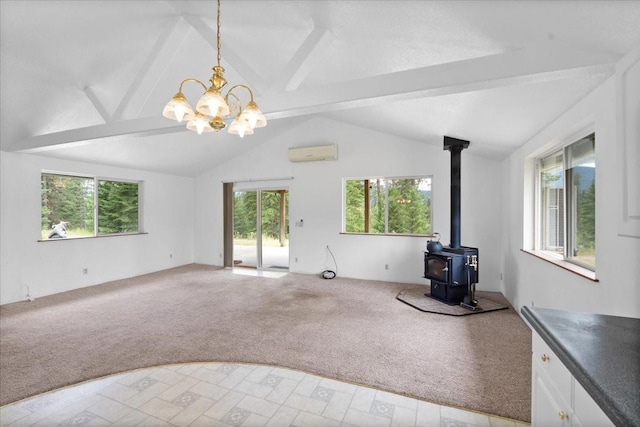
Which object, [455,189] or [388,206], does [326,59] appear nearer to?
[455,189]

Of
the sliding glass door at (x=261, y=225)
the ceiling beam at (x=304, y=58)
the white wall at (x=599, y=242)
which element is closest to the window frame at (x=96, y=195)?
the sliding glass door at (x=261, y=225)

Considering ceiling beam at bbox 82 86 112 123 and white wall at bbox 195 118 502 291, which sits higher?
ceiling beam at bbox 82 86 112 123

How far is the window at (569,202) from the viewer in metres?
2.35

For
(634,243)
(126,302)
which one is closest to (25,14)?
(126,302)

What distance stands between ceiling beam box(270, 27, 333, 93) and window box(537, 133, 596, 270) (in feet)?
7.67

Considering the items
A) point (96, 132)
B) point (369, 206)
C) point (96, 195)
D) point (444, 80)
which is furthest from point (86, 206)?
point (444, 80)

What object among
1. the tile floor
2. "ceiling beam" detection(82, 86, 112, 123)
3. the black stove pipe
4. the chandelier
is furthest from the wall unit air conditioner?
the tile floor

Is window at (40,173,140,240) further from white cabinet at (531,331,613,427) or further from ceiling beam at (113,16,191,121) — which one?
white cabinet at (531,331,613,427)

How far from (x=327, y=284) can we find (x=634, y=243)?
413 cm

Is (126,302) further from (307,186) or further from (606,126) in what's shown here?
(606,126)

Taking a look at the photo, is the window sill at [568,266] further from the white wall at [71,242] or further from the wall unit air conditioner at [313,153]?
the white wall at [71,242]

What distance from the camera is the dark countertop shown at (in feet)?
2.39

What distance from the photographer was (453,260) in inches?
152

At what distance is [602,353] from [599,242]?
137 cm
